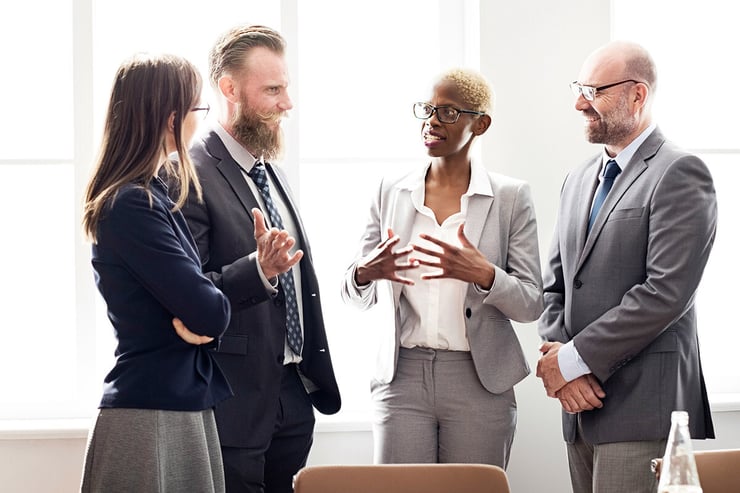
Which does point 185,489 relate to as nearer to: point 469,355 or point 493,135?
point 469,355

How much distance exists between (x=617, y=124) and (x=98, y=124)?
2030 mm

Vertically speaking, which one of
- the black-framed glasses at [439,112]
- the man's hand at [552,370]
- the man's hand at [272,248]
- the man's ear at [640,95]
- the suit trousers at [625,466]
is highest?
the man's ear at [640,95]

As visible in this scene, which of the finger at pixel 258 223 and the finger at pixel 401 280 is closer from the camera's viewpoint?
the finger at pixel 258 223

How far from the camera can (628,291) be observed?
103 inches

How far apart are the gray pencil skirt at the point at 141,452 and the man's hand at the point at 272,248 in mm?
462

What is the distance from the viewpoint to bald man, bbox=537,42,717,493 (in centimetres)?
256

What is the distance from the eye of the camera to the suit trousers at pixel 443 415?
2.71 meters

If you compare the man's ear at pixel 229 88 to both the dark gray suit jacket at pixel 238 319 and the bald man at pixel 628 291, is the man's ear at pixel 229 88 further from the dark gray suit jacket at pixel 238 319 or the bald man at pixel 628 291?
the bald man at pixel 628 291

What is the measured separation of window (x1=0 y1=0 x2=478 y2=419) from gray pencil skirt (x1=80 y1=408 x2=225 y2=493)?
5.40ft

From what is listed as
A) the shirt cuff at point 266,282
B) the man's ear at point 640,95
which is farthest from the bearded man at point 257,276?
the man's ear at point 640,95

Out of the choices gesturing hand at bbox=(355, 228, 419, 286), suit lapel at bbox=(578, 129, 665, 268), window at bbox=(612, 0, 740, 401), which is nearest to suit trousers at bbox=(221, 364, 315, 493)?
gesturing hand at bbox=(355, 228, 419, 286)

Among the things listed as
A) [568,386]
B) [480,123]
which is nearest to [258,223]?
[480,123]

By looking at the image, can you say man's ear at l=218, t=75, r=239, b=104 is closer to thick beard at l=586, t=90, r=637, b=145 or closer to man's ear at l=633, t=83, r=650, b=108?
thick beard at l=586, t=90, r=637, b=145

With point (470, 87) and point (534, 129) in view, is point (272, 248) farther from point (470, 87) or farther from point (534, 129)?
point (534, 129)
